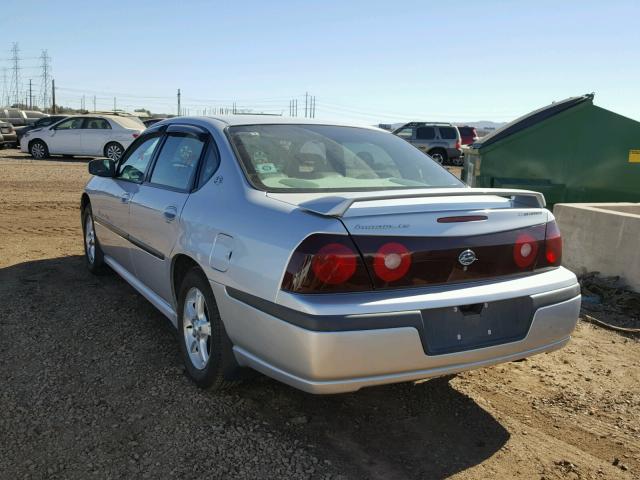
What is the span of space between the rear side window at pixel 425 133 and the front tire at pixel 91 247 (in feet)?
65.7

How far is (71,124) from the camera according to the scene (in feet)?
64.9

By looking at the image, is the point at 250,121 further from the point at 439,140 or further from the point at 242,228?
the point at 439,140

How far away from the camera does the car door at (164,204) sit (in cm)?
379

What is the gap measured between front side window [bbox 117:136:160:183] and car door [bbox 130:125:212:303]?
0.22 metres

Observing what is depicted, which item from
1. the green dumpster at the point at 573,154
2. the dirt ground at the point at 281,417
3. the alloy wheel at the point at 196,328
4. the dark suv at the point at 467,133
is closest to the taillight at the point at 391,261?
the dirt ground at the point at 281,417

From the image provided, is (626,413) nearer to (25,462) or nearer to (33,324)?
(25,462)

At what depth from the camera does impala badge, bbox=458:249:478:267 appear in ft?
9.49

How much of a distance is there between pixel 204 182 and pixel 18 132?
76.5 ft

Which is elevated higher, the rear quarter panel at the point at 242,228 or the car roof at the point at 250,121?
the car roof at the point at 250,121

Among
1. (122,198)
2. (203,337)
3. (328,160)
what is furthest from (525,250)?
(122,198)

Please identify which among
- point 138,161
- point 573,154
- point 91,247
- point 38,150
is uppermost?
point 573,154

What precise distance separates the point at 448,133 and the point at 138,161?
21313 millimetres

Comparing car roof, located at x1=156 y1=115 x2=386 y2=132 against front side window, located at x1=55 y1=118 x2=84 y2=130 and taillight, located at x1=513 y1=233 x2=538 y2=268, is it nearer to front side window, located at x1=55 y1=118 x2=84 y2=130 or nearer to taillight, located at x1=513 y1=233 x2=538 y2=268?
taillight, located at x1=513 y1=233 x2=538 y2=268

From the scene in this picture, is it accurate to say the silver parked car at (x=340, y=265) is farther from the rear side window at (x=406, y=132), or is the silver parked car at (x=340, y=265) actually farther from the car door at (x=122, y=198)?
the rear side window at (x=406, y=132)
